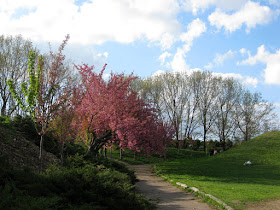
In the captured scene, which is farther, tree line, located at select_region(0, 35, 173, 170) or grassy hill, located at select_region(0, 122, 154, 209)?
tree line, located at select_region(0, 35, 173, 170)

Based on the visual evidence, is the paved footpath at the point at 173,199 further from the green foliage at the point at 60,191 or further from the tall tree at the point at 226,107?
the tall tree at the point at 226,107

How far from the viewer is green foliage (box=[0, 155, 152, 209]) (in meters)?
4.95

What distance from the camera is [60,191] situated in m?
6.20

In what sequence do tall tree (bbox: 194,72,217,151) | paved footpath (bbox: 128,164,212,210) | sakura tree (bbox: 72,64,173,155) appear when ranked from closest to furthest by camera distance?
paved footpath (bbox: 128,164,212,210) < sakura tree (bbox: 72,64,173,155) < tall tree (bbox: 194,72,217,151)

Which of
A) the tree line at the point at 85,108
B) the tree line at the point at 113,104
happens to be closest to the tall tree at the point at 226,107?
the tree line at the point at 113,104

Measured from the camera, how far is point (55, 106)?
31.8 ft

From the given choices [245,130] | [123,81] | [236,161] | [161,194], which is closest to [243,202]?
[161,194]

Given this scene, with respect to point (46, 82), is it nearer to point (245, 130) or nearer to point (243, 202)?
point (243, 202)

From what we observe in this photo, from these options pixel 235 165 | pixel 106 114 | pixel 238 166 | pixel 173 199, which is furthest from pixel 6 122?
pixel 235 165

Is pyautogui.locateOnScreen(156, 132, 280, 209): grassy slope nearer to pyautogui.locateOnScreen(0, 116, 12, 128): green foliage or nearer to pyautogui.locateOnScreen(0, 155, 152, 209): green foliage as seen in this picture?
pyautogui.locateOnScreen(0, 155, 152, 209): green foliage

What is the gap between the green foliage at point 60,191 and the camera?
195 inches

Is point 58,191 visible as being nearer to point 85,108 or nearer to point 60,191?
point 60,191

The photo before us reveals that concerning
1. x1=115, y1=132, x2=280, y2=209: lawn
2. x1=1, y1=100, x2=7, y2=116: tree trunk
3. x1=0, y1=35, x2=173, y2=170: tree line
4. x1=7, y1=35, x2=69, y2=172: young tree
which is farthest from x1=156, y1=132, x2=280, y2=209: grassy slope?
x1=1, y1=100, x2=7, y2=116: tree trunk

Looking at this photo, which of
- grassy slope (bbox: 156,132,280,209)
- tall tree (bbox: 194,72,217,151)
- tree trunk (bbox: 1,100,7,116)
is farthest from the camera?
tall tree (bbox: 194,72,217,151)
